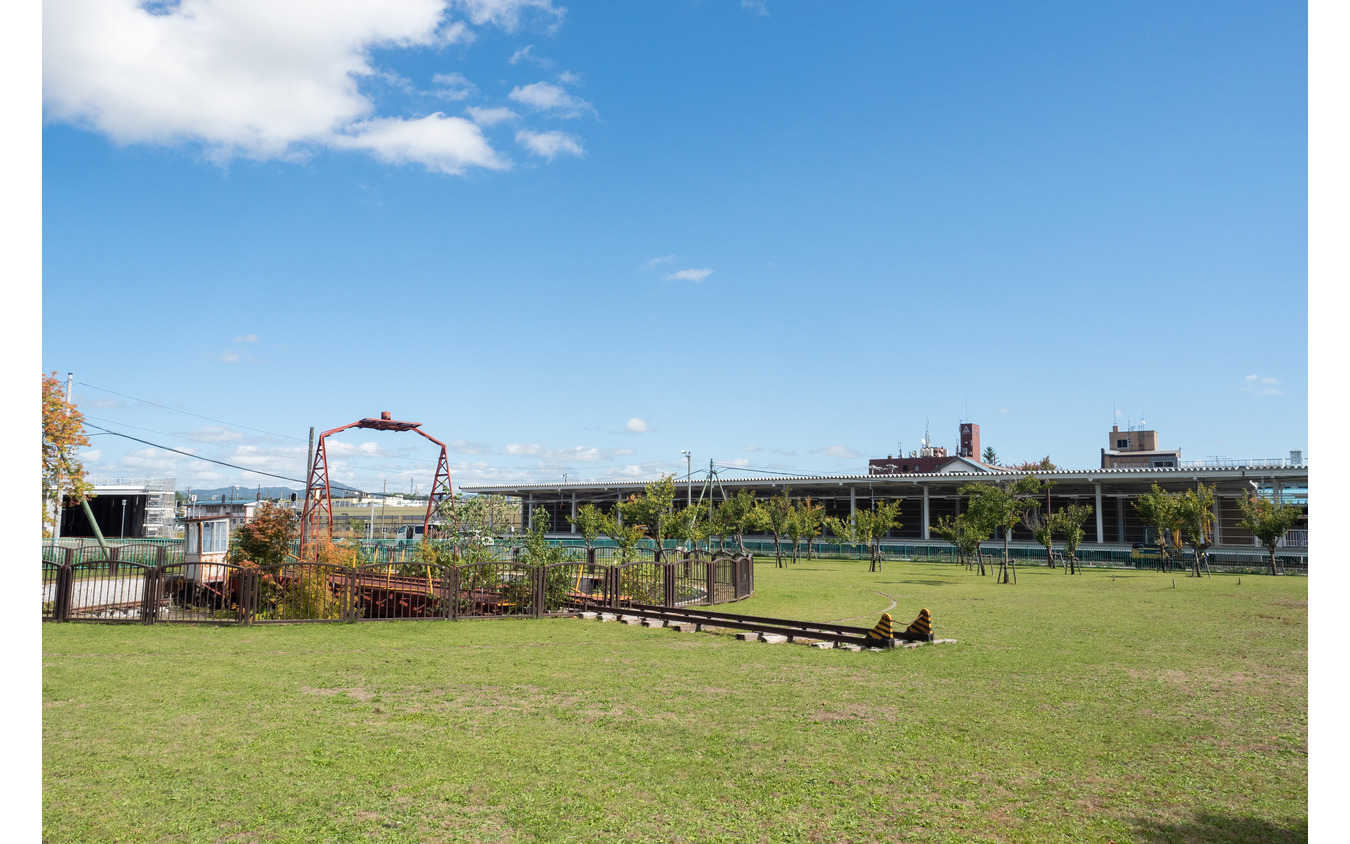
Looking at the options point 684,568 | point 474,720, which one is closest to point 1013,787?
point 474,720

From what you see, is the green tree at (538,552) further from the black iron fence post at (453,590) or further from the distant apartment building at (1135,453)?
the distant apartment building at (1135,453)

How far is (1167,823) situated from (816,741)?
3074 mm

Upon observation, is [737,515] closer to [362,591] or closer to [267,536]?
[267,536]

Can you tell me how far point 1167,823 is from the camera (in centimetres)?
604

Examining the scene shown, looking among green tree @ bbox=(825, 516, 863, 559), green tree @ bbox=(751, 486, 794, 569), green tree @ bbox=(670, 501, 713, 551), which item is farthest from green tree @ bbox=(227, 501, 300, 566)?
green tree @ bbox=(825, 516, 863, 559)

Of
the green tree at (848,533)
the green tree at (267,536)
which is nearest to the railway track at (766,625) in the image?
the green tree at (267,536)

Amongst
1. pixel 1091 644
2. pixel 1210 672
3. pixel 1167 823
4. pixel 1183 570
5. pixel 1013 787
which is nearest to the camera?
pixel 1167 823

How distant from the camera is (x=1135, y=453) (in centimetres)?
9050

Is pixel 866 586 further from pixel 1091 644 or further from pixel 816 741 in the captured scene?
pixel 816 741

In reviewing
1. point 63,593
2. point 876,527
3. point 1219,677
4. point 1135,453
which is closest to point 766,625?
point 1219,677

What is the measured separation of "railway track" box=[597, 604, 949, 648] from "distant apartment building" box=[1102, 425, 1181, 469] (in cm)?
7889

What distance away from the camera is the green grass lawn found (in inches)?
236

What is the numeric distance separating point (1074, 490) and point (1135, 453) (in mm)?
34014

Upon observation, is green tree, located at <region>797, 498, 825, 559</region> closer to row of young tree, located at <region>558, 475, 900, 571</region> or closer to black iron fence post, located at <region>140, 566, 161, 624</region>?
row of young tree, located at <region>558, 475, 900, 571</region>
